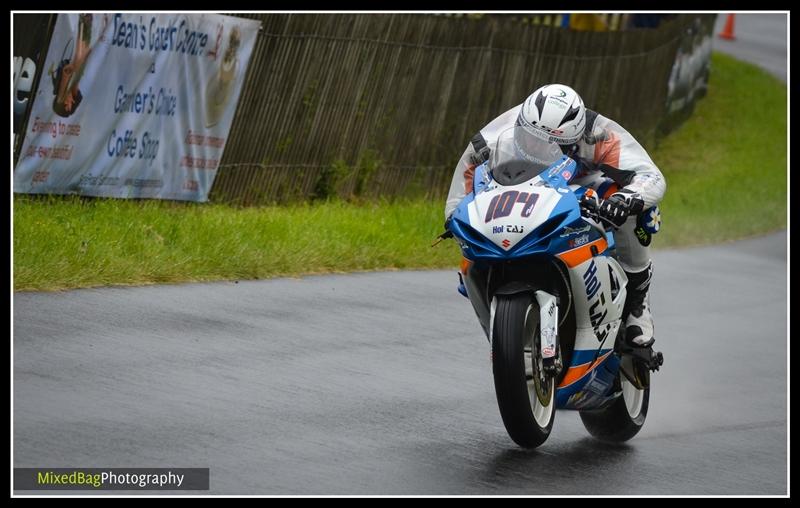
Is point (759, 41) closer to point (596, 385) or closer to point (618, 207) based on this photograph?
point (596, 385)

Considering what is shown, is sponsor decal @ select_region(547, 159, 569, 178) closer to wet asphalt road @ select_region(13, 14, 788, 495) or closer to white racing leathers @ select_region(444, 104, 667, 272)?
white racing leathers @ select_region(444, 104, 667, 272)

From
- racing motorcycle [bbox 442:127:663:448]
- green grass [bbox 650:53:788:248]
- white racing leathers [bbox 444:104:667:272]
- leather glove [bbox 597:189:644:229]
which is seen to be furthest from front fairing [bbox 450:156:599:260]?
green grass [bbox 650:53:788:248]

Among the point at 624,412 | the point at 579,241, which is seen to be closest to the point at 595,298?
the point at 579,241

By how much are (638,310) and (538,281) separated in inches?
37.5

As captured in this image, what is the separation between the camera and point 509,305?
658cm

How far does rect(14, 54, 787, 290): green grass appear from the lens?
34.0 ft

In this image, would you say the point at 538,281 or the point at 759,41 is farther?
the point at 759,41

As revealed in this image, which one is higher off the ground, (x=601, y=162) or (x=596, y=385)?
(x=601, y=162)

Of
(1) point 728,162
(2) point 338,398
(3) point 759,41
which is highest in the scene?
(2) point 338,398

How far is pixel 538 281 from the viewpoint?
22.5ft

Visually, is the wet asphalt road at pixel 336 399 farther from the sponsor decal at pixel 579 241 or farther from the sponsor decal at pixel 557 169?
the sponsor decal at pixel 557 169

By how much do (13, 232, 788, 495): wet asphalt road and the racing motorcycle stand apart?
0.37m

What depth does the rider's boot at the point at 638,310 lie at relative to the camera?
24.8ft
